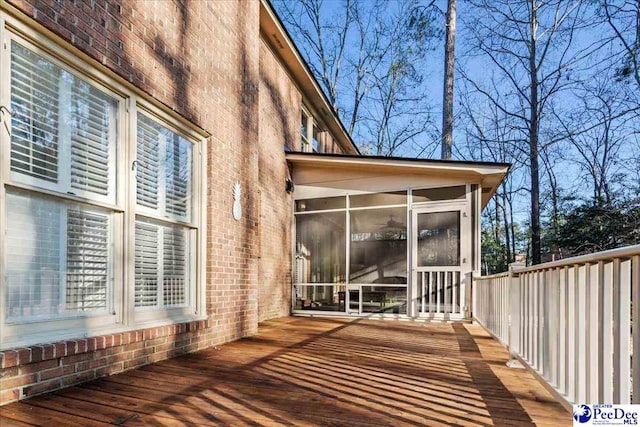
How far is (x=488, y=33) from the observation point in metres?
A: 15.4

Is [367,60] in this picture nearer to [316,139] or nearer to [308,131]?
[316,139]

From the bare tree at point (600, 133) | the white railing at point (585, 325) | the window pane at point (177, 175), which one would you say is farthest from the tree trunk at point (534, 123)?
the window pane at point (177, 175)

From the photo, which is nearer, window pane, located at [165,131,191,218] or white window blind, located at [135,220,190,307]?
white window blind, located at [135,220,190,307]

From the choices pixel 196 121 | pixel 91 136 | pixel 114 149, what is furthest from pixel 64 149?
pixel 196 121

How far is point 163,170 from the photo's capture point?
3.49m

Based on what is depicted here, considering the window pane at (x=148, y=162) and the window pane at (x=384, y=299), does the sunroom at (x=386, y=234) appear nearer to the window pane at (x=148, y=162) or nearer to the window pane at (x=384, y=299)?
the window pane at (x=384, y=299)

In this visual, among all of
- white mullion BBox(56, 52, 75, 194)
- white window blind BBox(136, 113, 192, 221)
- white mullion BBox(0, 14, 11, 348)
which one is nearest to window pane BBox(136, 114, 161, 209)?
white window blind BBox(136, 113, 192, 221)

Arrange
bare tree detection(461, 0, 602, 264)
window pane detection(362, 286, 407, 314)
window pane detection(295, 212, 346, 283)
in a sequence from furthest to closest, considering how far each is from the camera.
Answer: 1. bare tree detection(461, 0, 602, 264)
2. window pane detection(295, 212, 346, 283)
3. window pane detection(362, 286, 407, 314)

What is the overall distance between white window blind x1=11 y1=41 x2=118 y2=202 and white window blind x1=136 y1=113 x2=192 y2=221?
30 centimetres

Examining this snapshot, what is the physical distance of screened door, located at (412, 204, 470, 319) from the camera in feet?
21.6

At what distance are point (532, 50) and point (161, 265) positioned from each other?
15836 millimetres

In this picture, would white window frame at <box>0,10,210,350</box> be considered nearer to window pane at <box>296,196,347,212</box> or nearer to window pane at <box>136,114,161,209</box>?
window pane at <box>136,114,161,209</box>

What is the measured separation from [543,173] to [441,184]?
14000 millimetres

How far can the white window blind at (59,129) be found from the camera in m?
2.28
